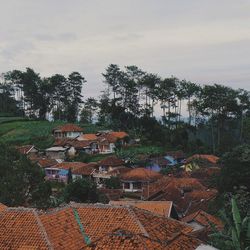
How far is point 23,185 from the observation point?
851 inches

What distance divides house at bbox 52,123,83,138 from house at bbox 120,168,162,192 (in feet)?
62.3

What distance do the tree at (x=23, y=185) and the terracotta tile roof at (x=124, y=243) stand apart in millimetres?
11204

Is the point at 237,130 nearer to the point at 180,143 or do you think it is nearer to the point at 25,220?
the point at 180,143

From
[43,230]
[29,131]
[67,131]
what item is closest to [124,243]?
[43,230]

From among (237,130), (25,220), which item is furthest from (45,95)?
(25,220)

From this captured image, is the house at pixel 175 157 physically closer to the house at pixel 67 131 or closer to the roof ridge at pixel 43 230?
the house at pixel 67 131

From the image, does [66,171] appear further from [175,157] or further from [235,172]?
[235,172]

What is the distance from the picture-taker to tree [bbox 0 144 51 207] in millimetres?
21141

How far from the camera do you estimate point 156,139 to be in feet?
179

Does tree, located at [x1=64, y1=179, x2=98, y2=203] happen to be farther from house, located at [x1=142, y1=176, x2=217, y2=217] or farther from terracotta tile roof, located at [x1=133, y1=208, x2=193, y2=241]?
terracotta tile roof, located at [x1=133, y1=208, x2=193, y2=241]

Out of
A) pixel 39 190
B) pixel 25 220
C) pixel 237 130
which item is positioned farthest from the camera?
pixel 237 130

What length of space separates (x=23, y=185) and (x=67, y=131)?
114 feet

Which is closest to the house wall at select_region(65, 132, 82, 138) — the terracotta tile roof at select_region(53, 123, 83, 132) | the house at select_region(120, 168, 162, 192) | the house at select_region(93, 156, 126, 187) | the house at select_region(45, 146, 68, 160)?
the terracotta tile roof at select_region(53, 123, 83, 132)

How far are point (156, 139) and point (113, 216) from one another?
42362mm
